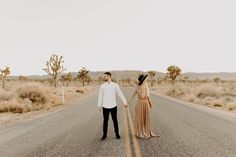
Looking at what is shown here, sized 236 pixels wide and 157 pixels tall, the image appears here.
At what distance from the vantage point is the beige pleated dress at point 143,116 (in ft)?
30.0

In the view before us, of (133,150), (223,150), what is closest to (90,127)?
(133,150)

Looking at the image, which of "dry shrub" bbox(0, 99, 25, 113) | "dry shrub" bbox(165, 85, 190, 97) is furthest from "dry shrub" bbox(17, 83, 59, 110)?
"dry shrub" bbox(165, 85, 190, 97)

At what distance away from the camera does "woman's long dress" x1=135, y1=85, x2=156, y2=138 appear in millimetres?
9141

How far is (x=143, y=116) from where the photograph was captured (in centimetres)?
927

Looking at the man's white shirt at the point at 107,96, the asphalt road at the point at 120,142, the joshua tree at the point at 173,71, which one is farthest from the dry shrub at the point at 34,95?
the joshua tree at the point at 173,71

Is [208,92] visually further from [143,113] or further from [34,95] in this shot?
[143,113]

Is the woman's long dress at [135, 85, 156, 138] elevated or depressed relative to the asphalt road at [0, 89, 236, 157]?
elevated

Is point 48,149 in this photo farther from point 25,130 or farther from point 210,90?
point 210,90

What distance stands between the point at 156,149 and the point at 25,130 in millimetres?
5698

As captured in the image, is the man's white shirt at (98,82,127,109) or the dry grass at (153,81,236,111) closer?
the man's white shirt at (98,82,127,109)

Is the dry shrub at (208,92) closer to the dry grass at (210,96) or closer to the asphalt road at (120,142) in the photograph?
the dry grass at (210,96)

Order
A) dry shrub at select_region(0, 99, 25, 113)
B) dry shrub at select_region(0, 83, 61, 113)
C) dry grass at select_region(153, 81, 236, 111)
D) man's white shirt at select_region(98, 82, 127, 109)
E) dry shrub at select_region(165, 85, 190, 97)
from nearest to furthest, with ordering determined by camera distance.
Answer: man's white shirt at select_region(98, 82, 127, 109) < dry shrub at select_region(0, 99, 25, 113) < dry shrub at select_region(0, 83, 61, 113) < dry grass at select_region(153, 81, 236, 111) < dry shrub at select_region(165, 85, 190, 97)

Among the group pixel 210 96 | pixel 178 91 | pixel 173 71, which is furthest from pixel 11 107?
pixel 173 71

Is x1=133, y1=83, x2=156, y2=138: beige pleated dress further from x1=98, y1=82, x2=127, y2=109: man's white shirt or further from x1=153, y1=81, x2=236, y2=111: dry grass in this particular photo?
x1=153, y1=81, x2=236, y2=111: dry grass
